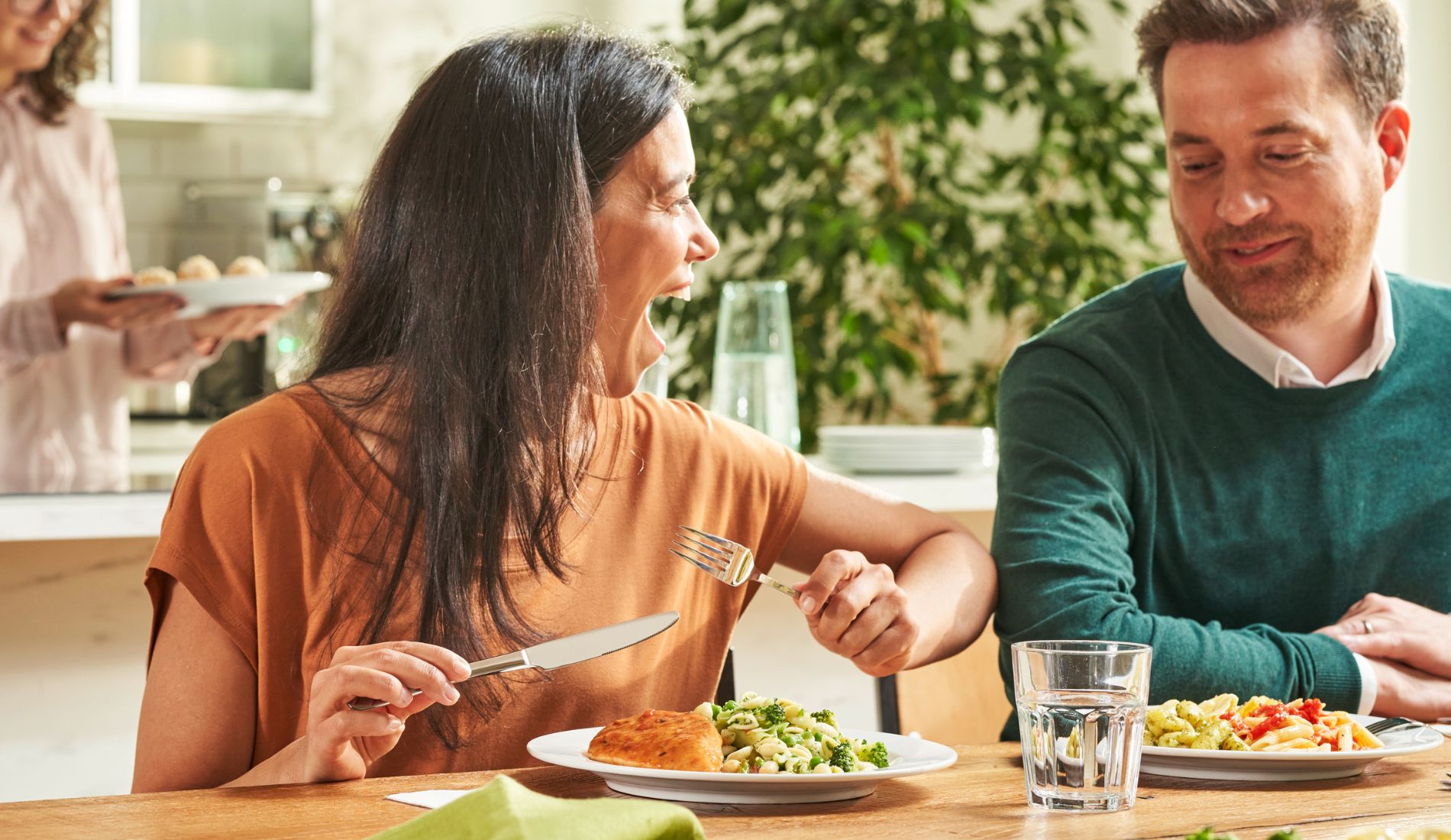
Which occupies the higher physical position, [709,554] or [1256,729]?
[709,554]

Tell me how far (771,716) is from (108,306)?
1912 mm

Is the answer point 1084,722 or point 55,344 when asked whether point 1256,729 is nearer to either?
point 1084,722

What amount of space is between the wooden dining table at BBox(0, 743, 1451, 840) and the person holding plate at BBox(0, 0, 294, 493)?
1.66 meters

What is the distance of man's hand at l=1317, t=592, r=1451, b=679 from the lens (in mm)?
1460

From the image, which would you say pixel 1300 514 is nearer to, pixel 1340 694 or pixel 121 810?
pixel 1340 694

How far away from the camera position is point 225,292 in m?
2.65

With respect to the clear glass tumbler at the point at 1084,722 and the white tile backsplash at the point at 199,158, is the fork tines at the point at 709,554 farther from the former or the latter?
the white tile backsplash at the point at 199,158

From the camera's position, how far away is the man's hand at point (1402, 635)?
1460 millimetres

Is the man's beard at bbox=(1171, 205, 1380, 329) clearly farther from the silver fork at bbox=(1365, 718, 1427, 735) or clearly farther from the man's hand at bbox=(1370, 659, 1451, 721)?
the silver fork at bbox=(1365, 718, 1427, 735)

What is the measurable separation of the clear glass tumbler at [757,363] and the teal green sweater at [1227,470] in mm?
648

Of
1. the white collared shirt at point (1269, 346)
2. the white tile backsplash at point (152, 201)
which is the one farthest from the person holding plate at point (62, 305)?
the white collared shirt at point (1269, 346)

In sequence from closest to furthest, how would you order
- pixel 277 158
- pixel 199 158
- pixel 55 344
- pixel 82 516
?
pixel 82 516, pixel 55 344, pixel 199 158, pixel 277 158

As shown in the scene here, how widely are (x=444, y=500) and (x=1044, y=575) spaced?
587 millimetres

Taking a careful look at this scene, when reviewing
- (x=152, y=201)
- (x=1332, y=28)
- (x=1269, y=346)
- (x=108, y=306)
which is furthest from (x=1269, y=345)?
(x=152, y=201)
